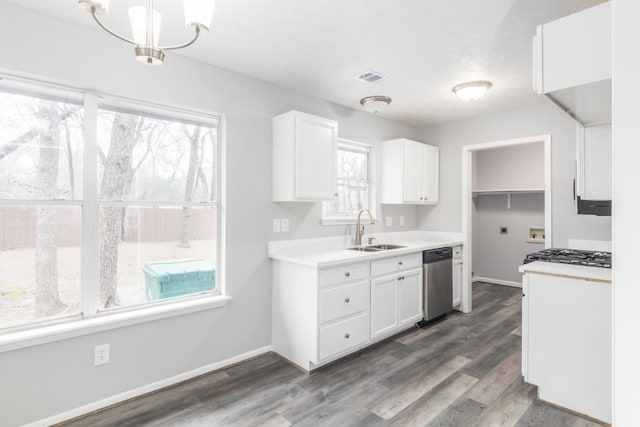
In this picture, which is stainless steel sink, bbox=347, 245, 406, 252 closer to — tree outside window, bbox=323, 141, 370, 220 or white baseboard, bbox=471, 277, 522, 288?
tree outside window, bbox=323, 141, 370, 220

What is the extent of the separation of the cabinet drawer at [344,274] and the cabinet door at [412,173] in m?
1.40

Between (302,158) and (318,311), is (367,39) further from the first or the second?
(318,311)

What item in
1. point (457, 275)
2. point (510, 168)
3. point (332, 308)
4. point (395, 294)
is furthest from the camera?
point (510, 168)

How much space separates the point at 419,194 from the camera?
424 centimetres

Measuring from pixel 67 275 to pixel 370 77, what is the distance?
276 centimetres

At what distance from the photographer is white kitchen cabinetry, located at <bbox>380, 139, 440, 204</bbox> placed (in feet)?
13.3

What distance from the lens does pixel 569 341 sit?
2.17 metres

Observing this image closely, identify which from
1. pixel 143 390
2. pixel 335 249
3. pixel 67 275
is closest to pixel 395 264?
pixel 335 249

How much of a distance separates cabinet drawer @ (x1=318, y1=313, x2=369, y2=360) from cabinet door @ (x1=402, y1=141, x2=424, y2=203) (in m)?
1.72

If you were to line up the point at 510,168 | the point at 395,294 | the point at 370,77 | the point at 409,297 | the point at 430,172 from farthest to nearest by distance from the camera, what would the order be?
the point at 510,168, the point at 430,172, the point at 409,297, the point at 395,294, the point at 370,77

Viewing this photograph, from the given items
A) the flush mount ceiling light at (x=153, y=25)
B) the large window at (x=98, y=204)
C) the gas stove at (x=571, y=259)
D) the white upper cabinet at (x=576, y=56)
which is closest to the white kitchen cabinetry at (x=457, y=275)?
the gas stove at (x=571, y=259)

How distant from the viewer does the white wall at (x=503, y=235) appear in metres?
5.34

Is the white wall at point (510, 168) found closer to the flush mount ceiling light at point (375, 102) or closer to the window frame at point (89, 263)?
the flush mount ceiling light at point (375, 102)

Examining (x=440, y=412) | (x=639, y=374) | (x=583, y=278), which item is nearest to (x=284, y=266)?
(x=440, y=412)
